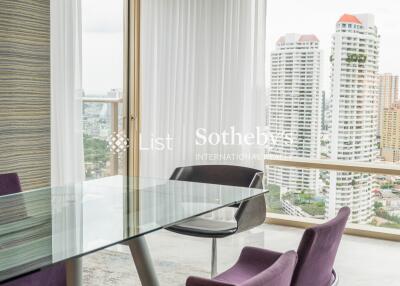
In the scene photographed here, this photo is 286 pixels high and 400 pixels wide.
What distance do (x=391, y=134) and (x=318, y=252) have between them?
3.33m

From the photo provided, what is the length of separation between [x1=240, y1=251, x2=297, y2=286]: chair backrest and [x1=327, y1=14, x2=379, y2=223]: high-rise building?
3.61 meters

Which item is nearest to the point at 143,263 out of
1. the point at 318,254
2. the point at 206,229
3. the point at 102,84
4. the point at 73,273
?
the point at 73,273

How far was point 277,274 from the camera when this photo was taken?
137cm

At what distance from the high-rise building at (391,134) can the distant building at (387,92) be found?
31mm

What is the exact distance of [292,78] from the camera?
16.8 ft

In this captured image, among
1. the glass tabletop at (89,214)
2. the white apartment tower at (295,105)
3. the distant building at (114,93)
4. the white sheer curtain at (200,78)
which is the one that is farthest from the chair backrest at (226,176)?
the distant building at (114,93)

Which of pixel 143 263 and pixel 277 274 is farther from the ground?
pixel 277 274

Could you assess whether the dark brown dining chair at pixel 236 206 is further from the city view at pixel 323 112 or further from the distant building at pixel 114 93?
the distant building at pixel 114 93

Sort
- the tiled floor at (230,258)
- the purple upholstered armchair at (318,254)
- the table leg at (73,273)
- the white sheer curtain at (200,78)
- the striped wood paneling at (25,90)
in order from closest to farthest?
the purple upholstered armchair at (318,254) < the table leg at (73,273) < the tiled floor at (230,258) < the striped wood paneling at (25,90) < the white sheer curtain at (200,78)

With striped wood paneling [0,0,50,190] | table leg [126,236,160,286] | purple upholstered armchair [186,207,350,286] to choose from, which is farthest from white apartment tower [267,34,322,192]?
purple upholstered armchair [186,207,350,286]

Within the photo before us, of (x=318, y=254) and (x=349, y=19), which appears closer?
(x=318, y=254)

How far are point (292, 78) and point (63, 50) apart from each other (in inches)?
81.7

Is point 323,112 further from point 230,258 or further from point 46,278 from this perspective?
point 46,278

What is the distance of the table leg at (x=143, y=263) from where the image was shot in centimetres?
257
